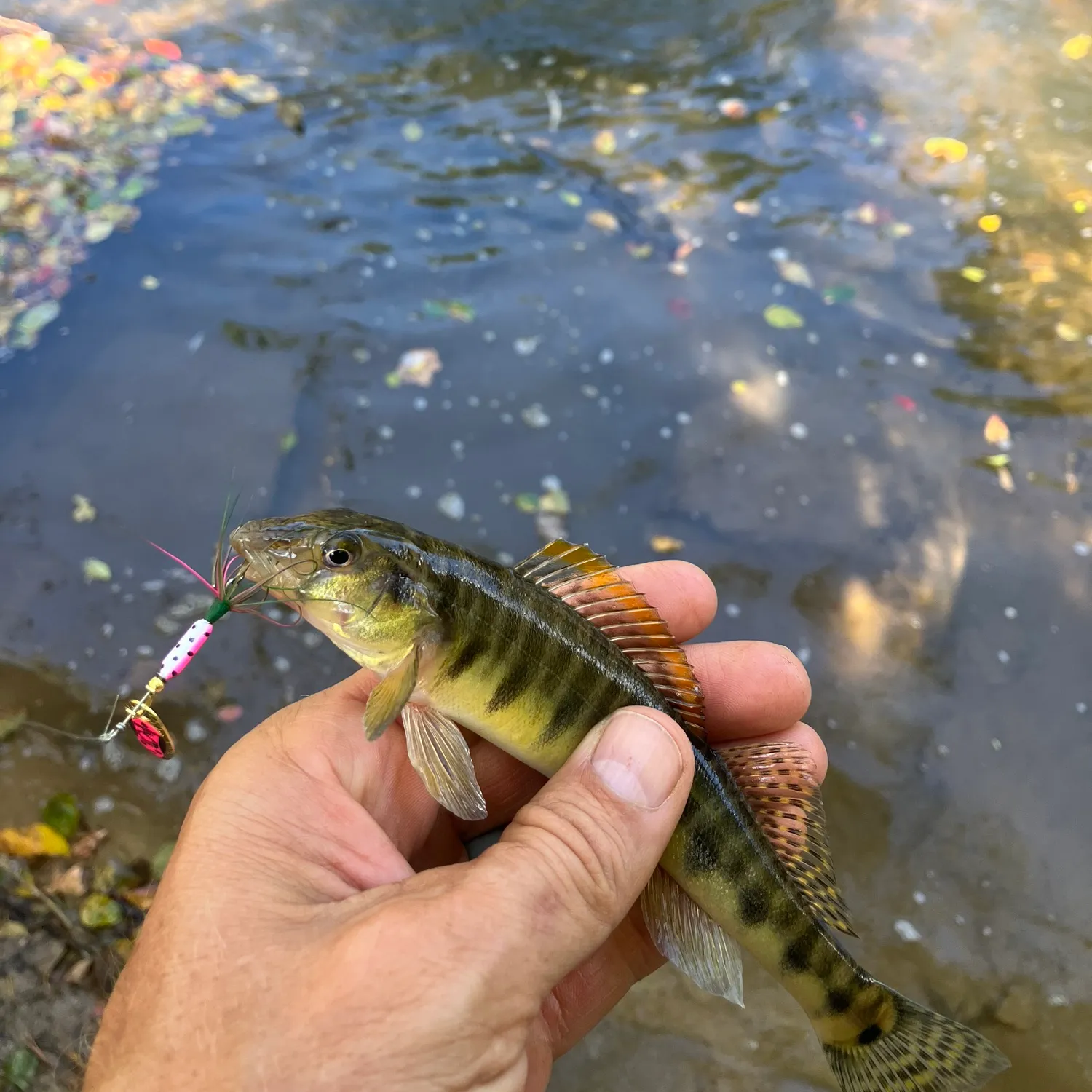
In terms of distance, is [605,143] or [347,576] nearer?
[347,576]

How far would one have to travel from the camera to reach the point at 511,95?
771 centimetres

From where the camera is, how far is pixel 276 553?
79.1 inches

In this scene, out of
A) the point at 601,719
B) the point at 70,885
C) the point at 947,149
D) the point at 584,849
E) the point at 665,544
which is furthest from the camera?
the point at 947,149

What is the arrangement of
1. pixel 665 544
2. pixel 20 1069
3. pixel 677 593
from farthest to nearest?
pixel 665 544
pixel 677 593
pixel 20 1069

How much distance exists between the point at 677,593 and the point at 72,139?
716cm

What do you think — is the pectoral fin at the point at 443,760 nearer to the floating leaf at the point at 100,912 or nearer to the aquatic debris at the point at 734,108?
the floating leaf at the point at 100,912

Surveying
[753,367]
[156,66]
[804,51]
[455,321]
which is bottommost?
[753,367]

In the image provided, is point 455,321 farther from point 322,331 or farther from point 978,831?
point 978,831

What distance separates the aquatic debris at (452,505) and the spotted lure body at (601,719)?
2.29 meters

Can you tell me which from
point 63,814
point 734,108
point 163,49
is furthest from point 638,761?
point 163,49

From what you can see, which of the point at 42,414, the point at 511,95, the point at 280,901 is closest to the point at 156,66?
the point at 511,95

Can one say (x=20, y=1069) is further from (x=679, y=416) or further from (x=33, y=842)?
(x=679, y=416)

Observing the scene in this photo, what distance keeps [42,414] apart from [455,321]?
270 cm

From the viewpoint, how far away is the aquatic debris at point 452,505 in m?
4.59
